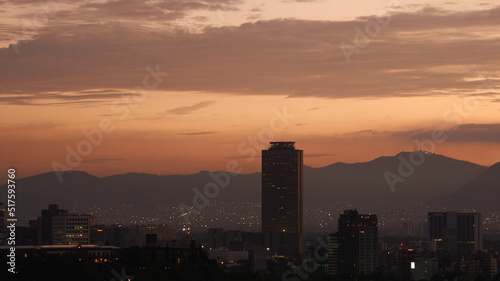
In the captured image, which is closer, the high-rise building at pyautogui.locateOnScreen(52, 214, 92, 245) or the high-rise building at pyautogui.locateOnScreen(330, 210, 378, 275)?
the high-rise building at pyautogui.locateOnScreen(330, 210, 378, 275)

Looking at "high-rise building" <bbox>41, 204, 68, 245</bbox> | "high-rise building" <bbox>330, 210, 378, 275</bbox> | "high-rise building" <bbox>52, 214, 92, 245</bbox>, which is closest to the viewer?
"high-rise building" <bbox>330, 210, 378, 275</bbox>

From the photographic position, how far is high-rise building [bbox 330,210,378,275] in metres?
180

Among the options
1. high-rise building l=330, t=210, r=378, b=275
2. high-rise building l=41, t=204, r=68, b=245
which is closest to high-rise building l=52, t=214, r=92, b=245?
high-rise building l=41, t=204, r=68, b=245

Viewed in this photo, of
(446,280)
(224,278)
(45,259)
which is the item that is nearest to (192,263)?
(224,278)

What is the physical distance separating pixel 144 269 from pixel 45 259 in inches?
314

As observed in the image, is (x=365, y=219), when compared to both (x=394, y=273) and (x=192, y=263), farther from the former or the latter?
(x=192, y=263)

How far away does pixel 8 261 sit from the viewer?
79188mm

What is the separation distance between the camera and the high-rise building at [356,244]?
589 ft

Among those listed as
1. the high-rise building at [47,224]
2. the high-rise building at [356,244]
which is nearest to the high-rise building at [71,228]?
the high-rise building at [47,224]

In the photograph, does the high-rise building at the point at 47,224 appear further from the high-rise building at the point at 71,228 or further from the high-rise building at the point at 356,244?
the high-rise building at the point at 356,244

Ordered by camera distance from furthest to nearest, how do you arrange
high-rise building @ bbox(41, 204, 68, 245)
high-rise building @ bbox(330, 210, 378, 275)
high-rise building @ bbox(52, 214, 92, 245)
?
1. high-rise building @ bbox(52, 214, 92, 245)
2. high-rise building @ bbox(41, 204, 68, 245)
3. high-rise building @ bbox(330, 210, 378, 275)

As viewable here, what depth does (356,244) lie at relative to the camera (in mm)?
184125

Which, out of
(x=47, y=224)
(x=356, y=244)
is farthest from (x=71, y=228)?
(x=356, y=244)

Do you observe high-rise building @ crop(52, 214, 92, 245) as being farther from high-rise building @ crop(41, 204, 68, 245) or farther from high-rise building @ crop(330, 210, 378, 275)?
high-rise building @ crop(330, 210, 378, 275)
